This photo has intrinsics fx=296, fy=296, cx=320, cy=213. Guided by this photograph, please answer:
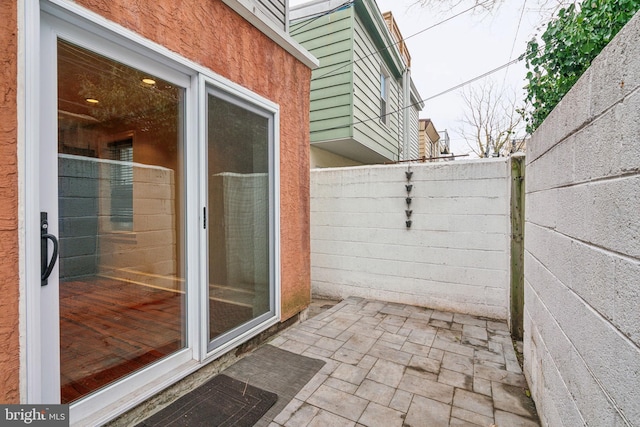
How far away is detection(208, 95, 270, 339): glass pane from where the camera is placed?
7.59 ft

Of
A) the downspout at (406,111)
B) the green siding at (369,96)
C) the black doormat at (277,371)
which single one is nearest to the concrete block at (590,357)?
the black doormat at (277,371)

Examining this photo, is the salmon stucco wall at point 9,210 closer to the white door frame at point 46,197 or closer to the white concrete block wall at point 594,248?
the white door frame at point 46,197

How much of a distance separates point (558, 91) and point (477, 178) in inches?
55.5

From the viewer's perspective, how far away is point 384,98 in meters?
6.62

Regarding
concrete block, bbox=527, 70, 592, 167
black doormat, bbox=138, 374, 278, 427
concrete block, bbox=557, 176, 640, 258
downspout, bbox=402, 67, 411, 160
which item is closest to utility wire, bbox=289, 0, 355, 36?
downspout, bbox=402, 67, 411, 160

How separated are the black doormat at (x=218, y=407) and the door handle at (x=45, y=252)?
41.5 inches

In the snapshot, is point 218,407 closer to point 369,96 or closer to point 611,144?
point 611,144

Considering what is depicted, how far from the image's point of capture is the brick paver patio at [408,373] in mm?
1875

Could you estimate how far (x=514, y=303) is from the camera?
3.18m

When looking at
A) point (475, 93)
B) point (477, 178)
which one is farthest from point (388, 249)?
point (475, 93)

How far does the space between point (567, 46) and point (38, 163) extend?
321cm

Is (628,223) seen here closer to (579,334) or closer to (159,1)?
(579,334)

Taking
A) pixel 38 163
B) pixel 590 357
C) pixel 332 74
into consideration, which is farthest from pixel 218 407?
pixel 332 74

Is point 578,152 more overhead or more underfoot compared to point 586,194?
more overhead
